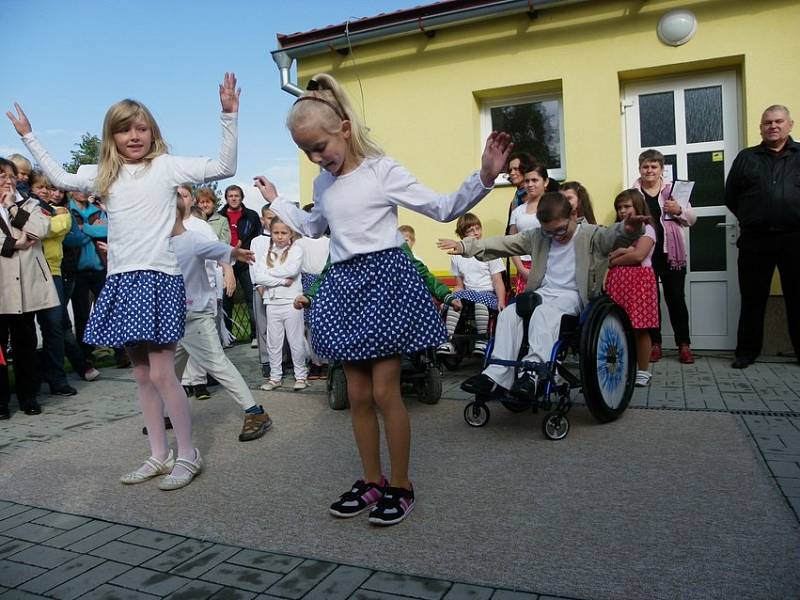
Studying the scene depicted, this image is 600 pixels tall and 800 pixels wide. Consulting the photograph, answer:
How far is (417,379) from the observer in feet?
17.0

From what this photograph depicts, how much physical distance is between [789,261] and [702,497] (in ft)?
12.2

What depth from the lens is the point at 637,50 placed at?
22.5ft

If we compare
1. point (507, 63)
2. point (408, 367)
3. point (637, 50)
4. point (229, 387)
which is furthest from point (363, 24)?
point (229, 387)

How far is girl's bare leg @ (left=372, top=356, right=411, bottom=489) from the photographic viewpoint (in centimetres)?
292

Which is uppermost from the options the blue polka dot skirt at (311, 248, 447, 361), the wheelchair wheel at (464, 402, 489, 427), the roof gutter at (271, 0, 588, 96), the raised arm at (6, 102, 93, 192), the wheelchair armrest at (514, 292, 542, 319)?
the roof gutter at (271, 0, 588, 96)

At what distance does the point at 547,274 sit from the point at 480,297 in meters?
1.90

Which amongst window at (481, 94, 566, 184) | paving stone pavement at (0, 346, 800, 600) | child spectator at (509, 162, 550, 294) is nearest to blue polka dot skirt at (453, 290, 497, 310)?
child spectator at (509, 162, 550, 294)

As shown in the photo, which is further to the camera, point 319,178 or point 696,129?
point 696,129

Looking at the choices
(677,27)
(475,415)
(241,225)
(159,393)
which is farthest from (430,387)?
(241,225)

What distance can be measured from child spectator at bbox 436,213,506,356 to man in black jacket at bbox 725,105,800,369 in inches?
83.7

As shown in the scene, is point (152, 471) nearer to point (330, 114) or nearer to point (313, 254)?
point (330, 114)

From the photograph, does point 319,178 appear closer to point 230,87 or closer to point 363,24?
point 230,87

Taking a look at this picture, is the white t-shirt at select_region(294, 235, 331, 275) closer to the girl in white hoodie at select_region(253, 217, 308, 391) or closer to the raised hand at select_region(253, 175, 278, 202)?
the girl in white hoodie at select_region(253, 217, 308, 391)

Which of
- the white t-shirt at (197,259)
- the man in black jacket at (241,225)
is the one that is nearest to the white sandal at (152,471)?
the white t-shirt at (197,259)
